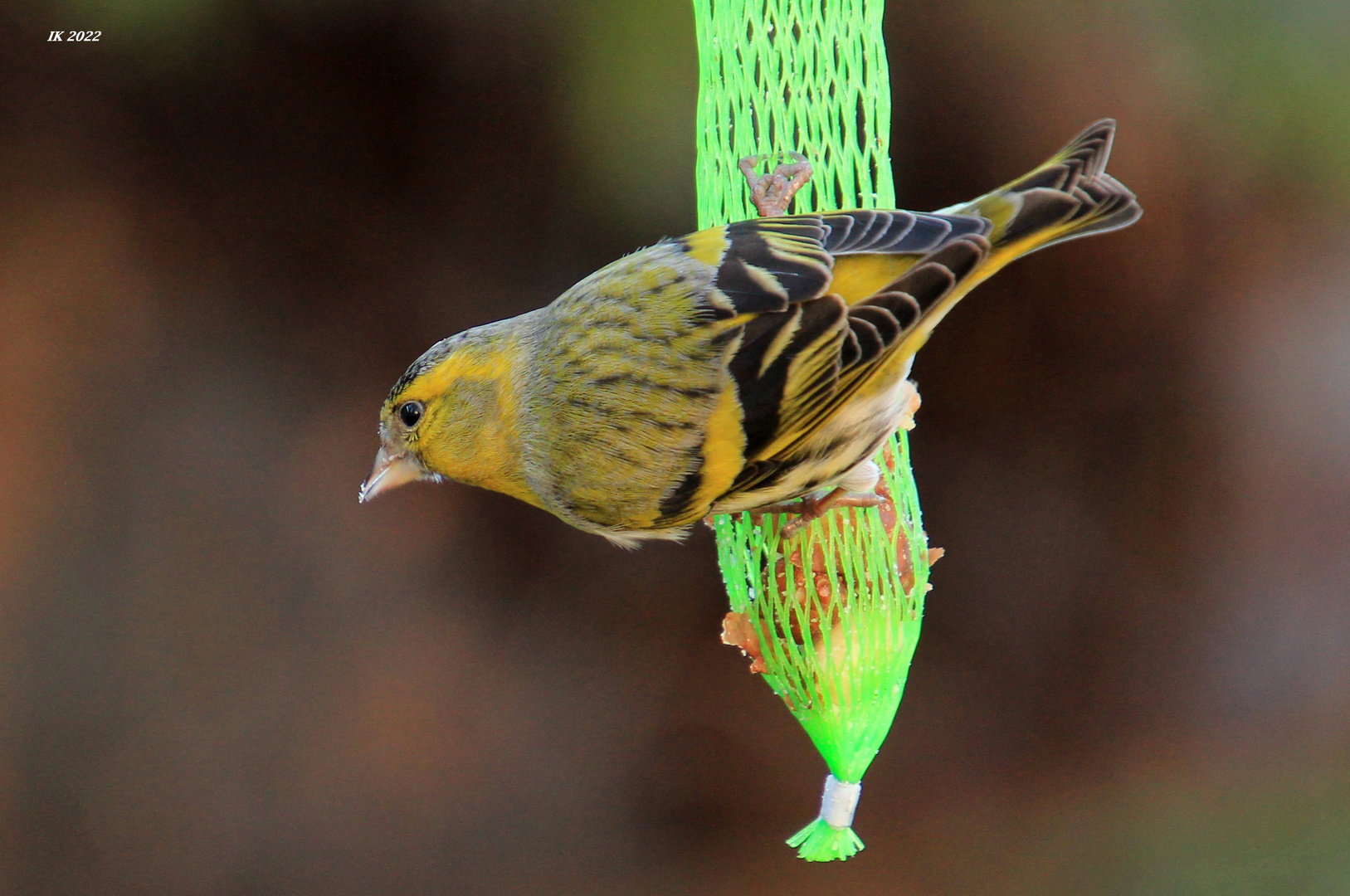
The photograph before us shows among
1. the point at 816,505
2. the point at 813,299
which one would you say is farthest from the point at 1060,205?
the point at 816,505

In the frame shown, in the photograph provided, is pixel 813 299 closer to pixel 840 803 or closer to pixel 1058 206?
pixel 1058 206

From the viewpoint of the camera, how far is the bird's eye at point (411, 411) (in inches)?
89.7

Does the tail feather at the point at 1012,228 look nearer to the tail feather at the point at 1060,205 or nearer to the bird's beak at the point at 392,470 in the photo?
the tail feather at the point at 1060,205

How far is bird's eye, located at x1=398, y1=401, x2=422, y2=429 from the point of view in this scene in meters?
2.28

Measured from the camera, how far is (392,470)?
7.72 feet

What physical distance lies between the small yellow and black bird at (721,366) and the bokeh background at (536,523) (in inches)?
70.4

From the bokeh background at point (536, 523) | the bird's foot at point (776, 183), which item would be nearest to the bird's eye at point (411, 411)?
the bird's foot at point (776, 183)

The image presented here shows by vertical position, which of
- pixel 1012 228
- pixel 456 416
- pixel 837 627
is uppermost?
pixel 1012 228

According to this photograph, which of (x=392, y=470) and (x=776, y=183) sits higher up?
(x=776, y=183)

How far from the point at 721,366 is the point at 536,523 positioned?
2.57 metres

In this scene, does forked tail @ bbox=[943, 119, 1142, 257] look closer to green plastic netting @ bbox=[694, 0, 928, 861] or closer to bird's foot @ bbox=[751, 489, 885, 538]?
green plastic netting @ bbox=[694, 0, 928, 861]

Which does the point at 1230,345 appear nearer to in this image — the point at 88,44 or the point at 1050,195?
the point at 1050,195

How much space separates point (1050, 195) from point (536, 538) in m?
2.94

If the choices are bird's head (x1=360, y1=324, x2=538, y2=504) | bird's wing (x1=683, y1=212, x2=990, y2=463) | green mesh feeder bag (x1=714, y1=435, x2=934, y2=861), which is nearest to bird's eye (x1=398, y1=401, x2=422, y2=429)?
bird's head (x1=360, y1=324, x2=538, y2=504)
